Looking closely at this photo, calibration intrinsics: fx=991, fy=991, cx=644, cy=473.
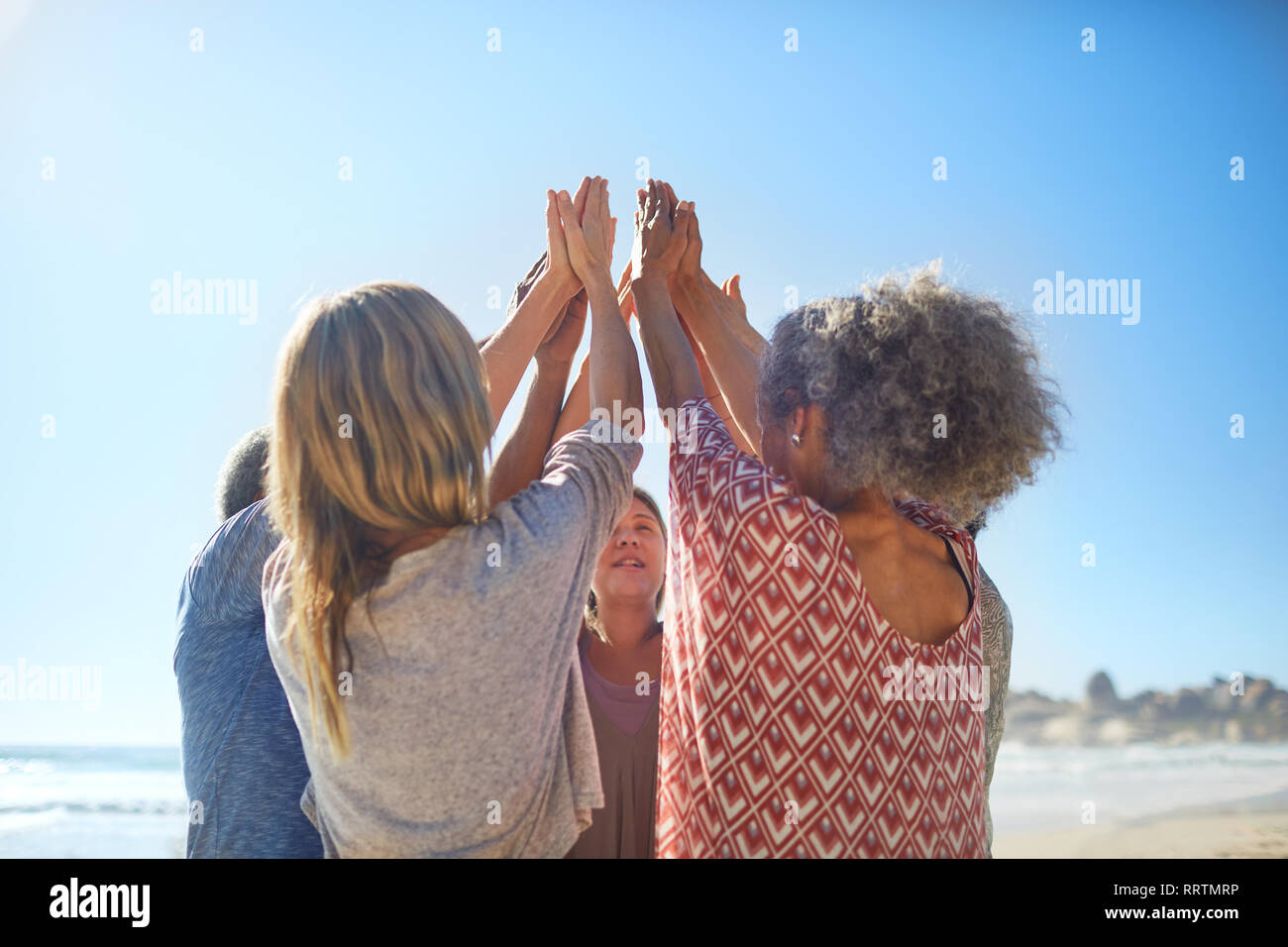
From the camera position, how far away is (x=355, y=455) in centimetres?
187

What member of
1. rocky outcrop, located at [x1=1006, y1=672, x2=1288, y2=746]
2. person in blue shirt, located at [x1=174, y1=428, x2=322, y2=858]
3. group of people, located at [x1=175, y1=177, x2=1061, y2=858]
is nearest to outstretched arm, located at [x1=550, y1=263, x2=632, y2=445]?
group of people, located at [x1=175, y1=177, x2=1061, y2=858]

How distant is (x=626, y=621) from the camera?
3592mm

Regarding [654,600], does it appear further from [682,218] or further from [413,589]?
[413,589]

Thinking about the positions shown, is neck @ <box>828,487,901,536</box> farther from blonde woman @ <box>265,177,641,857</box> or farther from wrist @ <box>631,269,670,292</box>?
wrist @ <box>631,269,670,292</box>

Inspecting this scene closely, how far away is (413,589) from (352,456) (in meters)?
0.28

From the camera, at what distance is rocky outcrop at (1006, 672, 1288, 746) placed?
61.9ft

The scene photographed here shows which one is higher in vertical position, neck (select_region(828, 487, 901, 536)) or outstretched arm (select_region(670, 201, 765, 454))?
outstretched arm (select_region(670, 201, 765, 454))

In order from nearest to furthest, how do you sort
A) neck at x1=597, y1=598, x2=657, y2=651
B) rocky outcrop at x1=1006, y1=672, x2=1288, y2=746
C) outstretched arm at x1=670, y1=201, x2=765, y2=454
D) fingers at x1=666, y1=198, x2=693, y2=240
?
outstretched arm at x1=670, y1=201, x2=765, y2=454 → fingers at x1=666, y1=198, x2=693, y2=240 → neck at x1=597, y1=598, x2=657, y2=651 → rocky outcrop at x1=1006, y1=672, x2=1288, y2=746

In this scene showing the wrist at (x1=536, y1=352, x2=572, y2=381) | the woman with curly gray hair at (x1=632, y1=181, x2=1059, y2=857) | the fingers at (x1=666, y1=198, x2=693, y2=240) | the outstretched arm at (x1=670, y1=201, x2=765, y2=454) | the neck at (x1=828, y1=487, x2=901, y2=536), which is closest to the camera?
the woman with curly gray hair at (x1=632, y1=181, x2=1059, y2=857)

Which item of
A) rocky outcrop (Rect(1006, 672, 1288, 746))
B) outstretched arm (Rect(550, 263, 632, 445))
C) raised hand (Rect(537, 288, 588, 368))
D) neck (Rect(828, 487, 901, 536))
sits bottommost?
rocky outcrop (Rect(1006, 672, 1288, 746))

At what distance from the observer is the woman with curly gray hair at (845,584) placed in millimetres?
2010

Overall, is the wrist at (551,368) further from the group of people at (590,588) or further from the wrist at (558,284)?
the group of people at (590,588)
